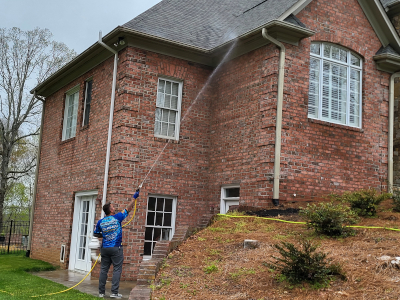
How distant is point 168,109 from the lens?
13.8 meters

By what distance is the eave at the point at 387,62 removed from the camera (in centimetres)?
1388

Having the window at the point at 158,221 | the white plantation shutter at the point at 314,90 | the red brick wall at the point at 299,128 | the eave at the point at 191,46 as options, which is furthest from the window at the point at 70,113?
the white plantation shutter at the point at 314,90

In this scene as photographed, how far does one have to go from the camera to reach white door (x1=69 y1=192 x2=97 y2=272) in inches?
567

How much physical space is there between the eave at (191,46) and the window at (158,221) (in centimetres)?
424

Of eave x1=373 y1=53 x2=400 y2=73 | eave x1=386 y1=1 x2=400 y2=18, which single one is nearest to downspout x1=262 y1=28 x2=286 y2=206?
eave x1=373 y1=53 x2=400 y2=73

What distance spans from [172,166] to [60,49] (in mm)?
21014

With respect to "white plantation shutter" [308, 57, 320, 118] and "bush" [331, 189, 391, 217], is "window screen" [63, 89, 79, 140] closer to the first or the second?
"white plantation shutter" [308, 57, 320, 118]

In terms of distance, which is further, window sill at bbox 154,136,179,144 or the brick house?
window sill at bbox 154,136,179,144

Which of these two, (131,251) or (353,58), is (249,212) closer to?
(131,251)

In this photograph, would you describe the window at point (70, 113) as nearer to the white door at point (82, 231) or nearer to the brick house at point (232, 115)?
the brick house at point (232, 115)

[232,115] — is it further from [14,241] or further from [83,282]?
[14,241]

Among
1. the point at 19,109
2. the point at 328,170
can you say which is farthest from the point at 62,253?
the point at 19,109

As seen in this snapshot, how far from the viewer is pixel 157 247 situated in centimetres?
927

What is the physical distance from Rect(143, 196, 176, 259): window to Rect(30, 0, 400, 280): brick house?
30 mm
